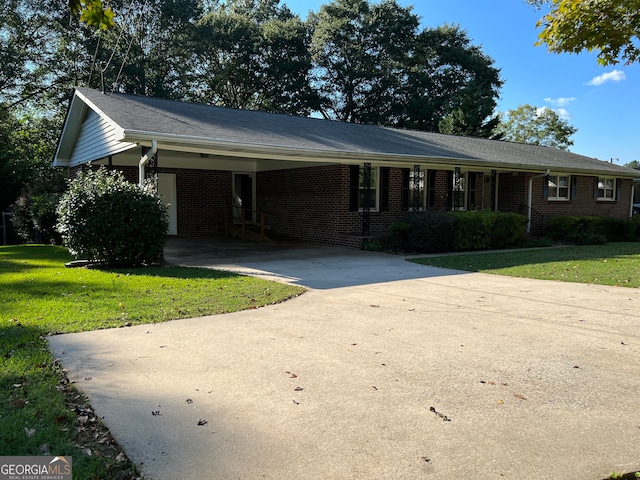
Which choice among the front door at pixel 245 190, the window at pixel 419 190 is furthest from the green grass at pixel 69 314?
the window at pixel 419 190

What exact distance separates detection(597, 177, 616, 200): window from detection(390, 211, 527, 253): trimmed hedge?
10094 millimetres

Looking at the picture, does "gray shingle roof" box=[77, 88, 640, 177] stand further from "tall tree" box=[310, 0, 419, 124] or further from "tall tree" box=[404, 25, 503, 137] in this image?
"tall tree" box=[310, 0, 419, 124]

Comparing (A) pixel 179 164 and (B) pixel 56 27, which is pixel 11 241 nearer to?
(A) pixel 179 164

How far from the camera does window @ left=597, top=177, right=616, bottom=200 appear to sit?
2280cm

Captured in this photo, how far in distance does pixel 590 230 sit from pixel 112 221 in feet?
56.0

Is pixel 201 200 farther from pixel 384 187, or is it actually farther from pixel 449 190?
pixel 449 190

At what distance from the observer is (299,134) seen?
579 inches

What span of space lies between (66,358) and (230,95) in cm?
3375

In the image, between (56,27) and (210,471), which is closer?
(210,471)

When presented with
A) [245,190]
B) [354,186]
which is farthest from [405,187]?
[245,190]

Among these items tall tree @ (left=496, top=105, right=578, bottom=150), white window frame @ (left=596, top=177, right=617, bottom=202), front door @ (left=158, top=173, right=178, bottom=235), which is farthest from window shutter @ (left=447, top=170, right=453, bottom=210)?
tall tree @ (left=496, top=105, right=578, bottom=150)

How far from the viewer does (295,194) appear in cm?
1773

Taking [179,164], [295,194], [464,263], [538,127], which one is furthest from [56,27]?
[538,127]

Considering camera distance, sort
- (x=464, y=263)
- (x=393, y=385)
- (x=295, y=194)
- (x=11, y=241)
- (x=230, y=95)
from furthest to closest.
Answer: (x=230, y=95) → (x=11, y=241) → (x=295, y=194) → (x=464, y=263) → (x=393, y=385)
